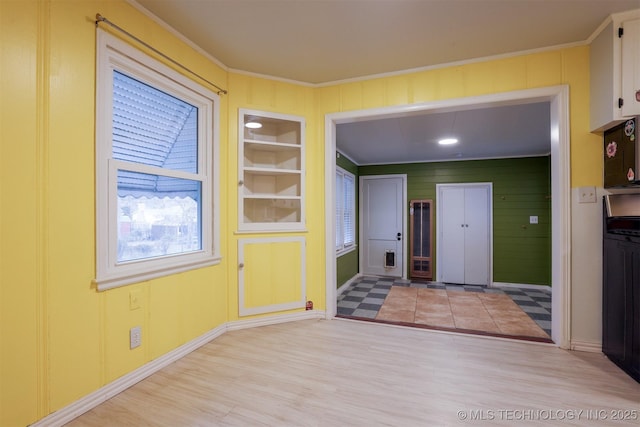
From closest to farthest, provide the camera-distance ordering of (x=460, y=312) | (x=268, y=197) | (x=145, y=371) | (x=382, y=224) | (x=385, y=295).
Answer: (x=145, y=371) → (x=268, y=197) → (x=460, y=312) → (x=385, y=295) → (x=382, y=224)

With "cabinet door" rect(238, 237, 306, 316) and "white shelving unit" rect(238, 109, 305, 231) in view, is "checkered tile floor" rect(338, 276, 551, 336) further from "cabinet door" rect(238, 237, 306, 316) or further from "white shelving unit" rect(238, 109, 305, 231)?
"white shelving unit" rect(238, 109, 305, 231)

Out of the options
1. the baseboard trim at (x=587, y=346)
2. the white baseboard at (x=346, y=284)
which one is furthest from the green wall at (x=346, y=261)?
the baseboard trim at (x=587, y=346)

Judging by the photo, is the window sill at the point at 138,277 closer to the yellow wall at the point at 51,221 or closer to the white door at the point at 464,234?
the yellow wall at the point at 51,221

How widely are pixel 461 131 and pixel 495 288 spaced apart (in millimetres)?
3160

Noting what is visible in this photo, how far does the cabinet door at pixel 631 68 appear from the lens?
208 centimetres

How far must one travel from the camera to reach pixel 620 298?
2215 millimetres

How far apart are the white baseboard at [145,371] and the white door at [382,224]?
3324mm

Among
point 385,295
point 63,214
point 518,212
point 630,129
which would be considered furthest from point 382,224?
point 63,214

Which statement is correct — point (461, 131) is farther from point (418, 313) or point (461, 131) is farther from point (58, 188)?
point (58, 188)

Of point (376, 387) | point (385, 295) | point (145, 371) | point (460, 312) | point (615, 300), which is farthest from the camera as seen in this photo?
point (385, 295)

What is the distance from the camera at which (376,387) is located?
203 centimetres

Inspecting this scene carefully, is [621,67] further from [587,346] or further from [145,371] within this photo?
[145,371]

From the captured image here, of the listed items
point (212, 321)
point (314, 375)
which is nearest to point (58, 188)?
point (212, 321)

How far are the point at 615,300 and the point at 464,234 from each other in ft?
12.3
